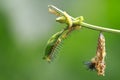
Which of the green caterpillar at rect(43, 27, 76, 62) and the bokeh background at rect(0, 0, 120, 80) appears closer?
the green caterpillar at rect(43, 27, 76, 62)

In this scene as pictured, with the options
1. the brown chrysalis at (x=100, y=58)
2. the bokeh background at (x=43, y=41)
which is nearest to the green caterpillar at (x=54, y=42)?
the brown chrysalis at (x=100, y=58)

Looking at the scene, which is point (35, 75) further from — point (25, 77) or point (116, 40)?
point (116, 40)

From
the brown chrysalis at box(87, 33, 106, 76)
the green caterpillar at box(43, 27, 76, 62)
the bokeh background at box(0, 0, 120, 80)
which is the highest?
the green caterpillar at box(43, 27, 76, 62)

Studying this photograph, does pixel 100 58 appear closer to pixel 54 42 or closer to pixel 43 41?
pixel 54 42

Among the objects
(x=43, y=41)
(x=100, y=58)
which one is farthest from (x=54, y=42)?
(x=43, y=41)

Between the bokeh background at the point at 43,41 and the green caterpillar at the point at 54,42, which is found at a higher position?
the green caterpillar at the point at 54,42

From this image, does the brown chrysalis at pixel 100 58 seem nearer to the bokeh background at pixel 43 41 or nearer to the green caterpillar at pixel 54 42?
the green caterpillar at pixel 54 42

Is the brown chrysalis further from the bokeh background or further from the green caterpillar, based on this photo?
the bokeh background

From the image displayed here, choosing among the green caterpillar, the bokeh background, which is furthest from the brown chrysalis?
the bokeh background

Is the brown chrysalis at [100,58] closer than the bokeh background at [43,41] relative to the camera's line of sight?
Yes

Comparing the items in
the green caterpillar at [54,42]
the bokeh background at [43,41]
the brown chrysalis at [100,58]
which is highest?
the green caterpillar at [54,42]
